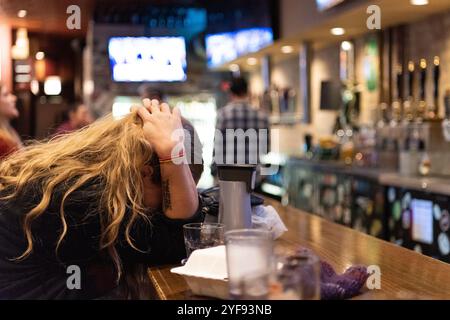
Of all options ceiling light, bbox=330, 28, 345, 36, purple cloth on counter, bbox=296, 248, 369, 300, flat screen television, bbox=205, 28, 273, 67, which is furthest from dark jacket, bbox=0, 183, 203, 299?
flat screen television, bbox=205, 28, 273, 67

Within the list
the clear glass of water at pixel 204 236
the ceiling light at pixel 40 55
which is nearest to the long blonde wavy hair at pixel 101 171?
the clear glass of water at pixel 204 236

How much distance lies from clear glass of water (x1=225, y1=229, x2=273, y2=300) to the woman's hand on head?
1.67 ft

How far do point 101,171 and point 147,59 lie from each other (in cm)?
514

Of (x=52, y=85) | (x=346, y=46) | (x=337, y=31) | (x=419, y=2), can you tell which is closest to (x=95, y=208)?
(x=419, y=2)

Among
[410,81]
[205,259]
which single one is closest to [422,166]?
[410,81]

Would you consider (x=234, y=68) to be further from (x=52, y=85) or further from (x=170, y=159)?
(x=170, y=159)

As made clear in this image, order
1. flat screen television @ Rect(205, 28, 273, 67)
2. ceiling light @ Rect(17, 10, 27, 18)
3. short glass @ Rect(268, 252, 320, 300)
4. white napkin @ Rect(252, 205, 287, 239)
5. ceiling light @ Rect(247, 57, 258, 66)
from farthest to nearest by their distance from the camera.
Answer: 1. ceiling light @ Rect(247, 57, 258, 66)
2. ceiling light @ Rect(17, 10, 27, 18)
3. flat screen television @ Rect(205, 28, 273, 67)
4. white napkin @ Rect(252, 205, 287, 239)
5. short glass @ Rect(268, 252, 320, 300)

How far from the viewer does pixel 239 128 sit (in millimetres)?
5188

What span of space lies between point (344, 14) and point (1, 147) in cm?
277

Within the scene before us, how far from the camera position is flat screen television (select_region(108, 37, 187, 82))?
6.60 m

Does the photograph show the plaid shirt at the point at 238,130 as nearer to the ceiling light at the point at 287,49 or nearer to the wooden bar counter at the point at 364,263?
the ceiling light at the point at 287,49

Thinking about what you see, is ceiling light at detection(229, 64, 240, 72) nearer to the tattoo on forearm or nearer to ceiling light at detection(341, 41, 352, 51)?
ceiling light at detection(341, 41, 352, 51)

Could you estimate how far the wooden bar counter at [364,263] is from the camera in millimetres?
1478

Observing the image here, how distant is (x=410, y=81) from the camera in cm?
497
